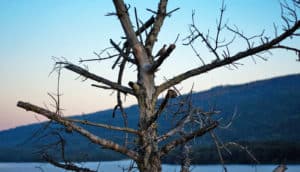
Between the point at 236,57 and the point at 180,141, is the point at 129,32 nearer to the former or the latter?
the point at 236,57

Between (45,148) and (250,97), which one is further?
(250,97)

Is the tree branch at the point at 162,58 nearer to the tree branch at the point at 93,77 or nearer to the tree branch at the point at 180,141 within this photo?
the tree branch at the point at 93,77

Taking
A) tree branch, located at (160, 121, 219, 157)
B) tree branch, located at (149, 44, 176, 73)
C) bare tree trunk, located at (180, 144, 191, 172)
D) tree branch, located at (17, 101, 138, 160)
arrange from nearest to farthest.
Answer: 1. tree branch, located at (17, 101, 138, 160)
2. tree branch, located at (160, 121, 219, 157)
3. tree branch, located at (149, 44, 176, 73)
4. bare tree trunk, located at (180, 144, 191, 172)

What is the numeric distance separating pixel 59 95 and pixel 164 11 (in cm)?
107

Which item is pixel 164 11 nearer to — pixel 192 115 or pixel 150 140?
pixel 192 115

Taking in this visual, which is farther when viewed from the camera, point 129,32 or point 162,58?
point 129,32

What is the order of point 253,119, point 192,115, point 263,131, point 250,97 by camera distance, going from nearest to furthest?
point 192,115 < point 263,131 < point 253,119 < point 250,97

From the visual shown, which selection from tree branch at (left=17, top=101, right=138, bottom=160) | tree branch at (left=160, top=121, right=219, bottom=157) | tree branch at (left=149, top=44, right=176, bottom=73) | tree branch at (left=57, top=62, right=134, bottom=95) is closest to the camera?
tree branch at (left=17, top=101, right=138, bottom=160)

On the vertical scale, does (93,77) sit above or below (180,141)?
above

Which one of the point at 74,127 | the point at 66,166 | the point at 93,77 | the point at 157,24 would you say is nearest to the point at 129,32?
the point at 157,24

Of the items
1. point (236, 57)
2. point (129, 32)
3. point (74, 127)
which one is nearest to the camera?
point (74, 127)

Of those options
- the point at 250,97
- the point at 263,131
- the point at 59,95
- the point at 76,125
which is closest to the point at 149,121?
the point at 76,125

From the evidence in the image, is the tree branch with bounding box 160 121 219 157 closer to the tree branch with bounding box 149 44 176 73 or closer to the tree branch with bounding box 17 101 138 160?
the tree branch with bounding box 17 101 138 160

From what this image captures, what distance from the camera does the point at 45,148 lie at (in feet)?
10.5
